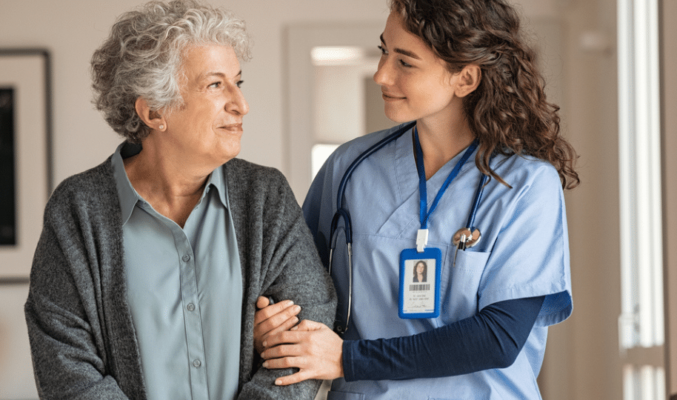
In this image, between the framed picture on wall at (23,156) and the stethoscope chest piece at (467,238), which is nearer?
the stethoscope chest piece at (467,238)

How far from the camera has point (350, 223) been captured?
4.97ft

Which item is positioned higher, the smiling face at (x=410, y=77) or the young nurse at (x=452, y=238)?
the smiling face at (x=410, y=77)

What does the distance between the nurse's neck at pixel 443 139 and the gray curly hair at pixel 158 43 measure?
0.49m

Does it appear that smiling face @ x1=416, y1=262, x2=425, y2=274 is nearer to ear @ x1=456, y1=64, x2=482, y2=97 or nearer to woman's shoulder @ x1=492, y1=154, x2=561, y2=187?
woman's shoulder @ x1=492, y1=154, x2=561, y2=187

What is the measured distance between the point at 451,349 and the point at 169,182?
701mm

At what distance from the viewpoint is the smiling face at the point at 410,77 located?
4.69 feet

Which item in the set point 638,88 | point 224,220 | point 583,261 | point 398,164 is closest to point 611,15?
point 638,88

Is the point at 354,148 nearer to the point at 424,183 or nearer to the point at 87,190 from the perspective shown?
the point at 424,183

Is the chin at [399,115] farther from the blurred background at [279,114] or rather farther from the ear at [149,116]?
the blurred background at [279,114]

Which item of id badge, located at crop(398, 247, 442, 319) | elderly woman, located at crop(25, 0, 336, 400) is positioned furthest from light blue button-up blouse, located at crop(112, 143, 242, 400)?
id badge, located at crop(398, 247, 442, 319)

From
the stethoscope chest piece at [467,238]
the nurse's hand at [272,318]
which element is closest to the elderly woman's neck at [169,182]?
the nurse's hand at [272,318]

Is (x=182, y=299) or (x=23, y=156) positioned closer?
(x=182, y=299)

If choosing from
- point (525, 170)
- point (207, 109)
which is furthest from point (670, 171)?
point (207, 109)

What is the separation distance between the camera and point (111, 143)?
3.01 metres
